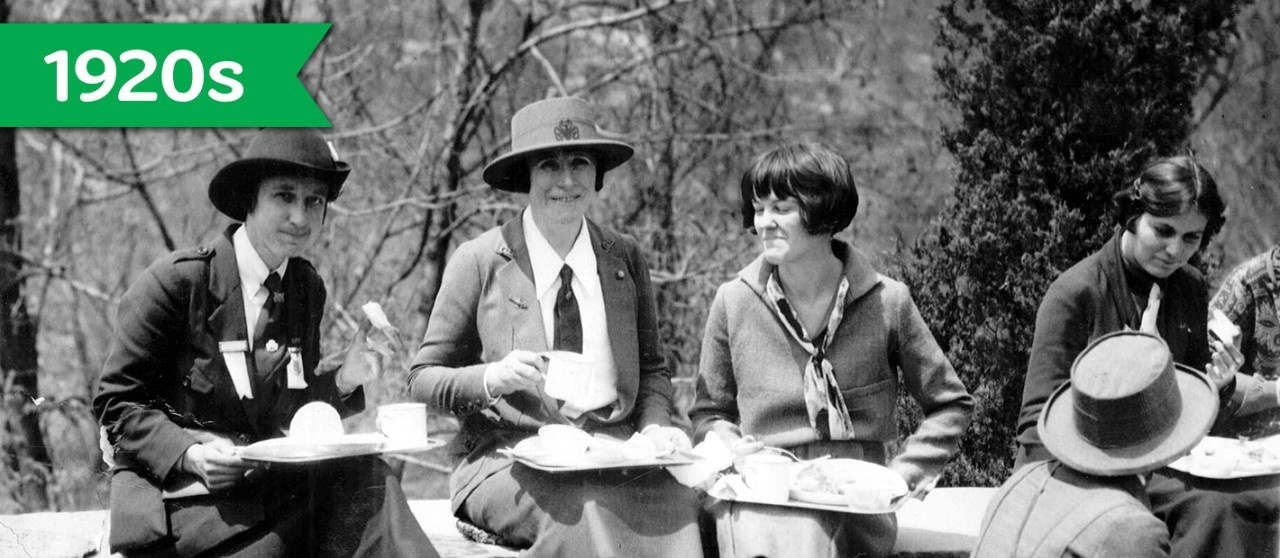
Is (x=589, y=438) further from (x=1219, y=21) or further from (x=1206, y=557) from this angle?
(x=1219, y=21)

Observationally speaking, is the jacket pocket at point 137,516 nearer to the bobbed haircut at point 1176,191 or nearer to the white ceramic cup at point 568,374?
the white ceramic cup at point 568,374

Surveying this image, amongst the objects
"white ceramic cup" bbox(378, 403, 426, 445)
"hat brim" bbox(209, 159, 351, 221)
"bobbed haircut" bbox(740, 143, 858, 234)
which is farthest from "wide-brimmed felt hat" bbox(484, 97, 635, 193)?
"white ceramic cup" bbox(378, 403, 426, 445)

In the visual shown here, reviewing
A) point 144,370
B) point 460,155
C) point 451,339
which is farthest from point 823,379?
point 460,155

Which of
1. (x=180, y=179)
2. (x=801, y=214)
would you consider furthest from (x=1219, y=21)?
(x=180, y=179)

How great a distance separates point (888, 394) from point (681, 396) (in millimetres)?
4136

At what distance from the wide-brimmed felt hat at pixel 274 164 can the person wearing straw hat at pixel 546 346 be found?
54 cm

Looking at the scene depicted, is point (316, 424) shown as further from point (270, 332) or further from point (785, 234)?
point (785, 234)

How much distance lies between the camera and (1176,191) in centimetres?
389

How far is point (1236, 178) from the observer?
9.39 m

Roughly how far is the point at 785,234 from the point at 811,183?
0.58ft

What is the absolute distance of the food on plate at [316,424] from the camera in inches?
140

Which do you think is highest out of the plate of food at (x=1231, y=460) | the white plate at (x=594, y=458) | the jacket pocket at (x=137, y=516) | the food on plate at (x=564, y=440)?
the food on plate at (x=564, y=440)

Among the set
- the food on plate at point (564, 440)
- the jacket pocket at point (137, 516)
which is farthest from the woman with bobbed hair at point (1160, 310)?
the jacket pocket at point (137, 516)

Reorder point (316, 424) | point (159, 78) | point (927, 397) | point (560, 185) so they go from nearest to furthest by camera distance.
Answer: point (316, 424)
point (927, 397)
point (560, 185)
point (159, 78)
